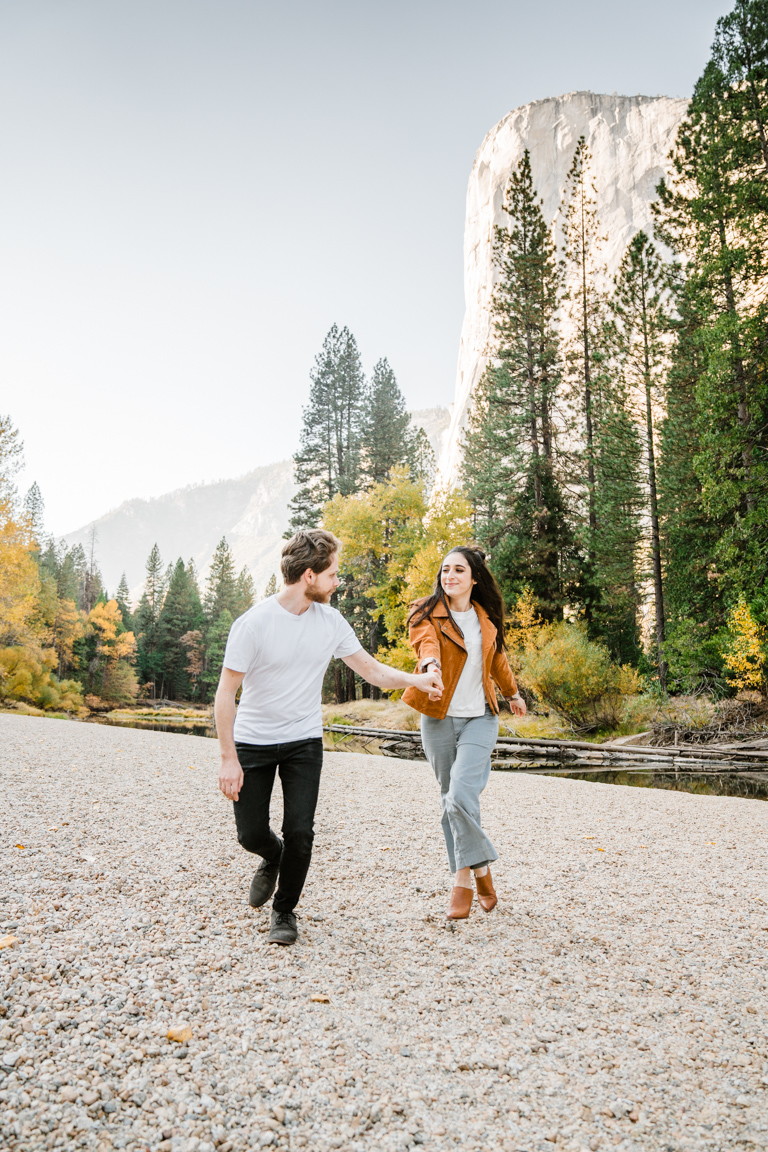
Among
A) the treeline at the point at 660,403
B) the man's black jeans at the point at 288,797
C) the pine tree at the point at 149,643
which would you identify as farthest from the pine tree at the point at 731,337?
the pine tree at the point at 149,643

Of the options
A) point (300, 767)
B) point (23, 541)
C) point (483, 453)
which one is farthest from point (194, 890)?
point (483, 453)

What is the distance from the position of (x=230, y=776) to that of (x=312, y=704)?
557 mm

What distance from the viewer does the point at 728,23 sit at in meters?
15.8

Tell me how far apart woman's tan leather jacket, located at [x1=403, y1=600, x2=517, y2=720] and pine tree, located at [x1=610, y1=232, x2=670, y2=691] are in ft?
69.9

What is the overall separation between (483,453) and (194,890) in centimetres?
3484

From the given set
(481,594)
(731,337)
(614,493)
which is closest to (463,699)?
(481,594)

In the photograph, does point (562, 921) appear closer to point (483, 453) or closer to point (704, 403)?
point (704, 403)

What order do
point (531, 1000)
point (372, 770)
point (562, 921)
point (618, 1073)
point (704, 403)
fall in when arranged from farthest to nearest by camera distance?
point (704, 403), point (372, 770), point (562, 921), point (531, 1000), point (618, 1073)

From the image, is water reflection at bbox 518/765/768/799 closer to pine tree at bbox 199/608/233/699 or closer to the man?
the man

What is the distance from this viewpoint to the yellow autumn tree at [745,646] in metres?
15.8

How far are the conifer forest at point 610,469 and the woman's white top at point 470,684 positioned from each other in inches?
561

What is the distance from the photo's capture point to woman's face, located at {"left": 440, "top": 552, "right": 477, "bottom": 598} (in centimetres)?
408

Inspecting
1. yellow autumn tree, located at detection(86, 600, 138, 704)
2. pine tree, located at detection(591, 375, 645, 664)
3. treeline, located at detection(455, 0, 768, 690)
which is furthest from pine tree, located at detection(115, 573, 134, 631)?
pine tree, located at detection(591, 375, 645, 664)

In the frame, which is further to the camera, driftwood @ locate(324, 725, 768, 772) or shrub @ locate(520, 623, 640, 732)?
shrub @ locate(520, 623, 640, 732)
